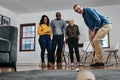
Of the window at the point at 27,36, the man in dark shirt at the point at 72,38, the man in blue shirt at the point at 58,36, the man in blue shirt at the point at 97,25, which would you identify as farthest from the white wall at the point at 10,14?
the man in blue shirt at the point at 97,25

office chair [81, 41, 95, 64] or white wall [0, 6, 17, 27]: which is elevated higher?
white wall [0, 6, 17, 27]

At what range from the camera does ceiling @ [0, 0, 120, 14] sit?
6668mm

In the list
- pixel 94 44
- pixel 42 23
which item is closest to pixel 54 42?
pixel 42 23

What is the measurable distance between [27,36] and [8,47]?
615 centimetres

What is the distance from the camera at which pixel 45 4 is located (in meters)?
7.03

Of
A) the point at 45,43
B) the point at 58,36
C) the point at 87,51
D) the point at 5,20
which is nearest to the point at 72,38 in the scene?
the point at 58,36

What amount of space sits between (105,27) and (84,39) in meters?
3.99

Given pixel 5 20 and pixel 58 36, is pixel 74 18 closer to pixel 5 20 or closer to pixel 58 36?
pixel 5 20

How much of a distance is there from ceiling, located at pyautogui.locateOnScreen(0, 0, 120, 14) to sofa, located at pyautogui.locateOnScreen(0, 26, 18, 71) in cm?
453

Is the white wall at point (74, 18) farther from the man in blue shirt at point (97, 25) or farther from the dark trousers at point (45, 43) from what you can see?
the man in blue shirt at point (97, 25)

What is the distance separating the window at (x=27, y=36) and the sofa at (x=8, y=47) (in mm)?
5706

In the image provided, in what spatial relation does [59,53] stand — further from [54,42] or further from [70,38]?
[70,38]

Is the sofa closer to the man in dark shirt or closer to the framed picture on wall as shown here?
the man in dark shirt

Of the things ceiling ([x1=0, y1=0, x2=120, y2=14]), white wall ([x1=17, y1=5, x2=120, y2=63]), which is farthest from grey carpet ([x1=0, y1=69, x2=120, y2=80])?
white wall ([x1=17, y1=5, x2=120, y2=63])
